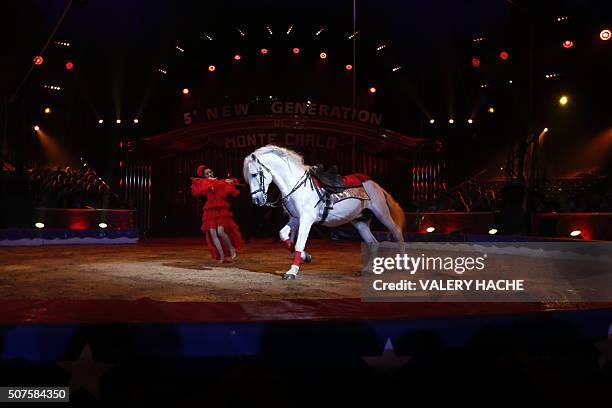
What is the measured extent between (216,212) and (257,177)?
2288 millimetres

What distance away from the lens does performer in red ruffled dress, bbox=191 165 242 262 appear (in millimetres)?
8266

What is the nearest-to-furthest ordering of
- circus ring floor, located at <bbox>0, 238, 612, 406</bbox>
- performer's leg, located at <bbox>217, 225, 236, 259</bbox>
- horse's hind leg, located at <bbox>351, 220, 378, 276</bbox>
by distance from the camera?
circus ring floor, located at <bbox>0, 238, 612, 406</bbox> < horse's hind leg, located at <bbox>351, 220, 378, 276</bbox> < performer's leg, located at <bbox>217, 225, 236, 259</bbox>

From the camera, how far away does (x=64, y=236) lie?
543 inches

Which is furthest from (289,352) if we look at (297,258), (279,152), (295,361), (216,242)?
(216,242)

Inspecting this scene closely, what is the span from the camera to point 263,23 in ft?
60.3

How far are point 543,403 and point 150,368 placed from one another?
6.49 feet

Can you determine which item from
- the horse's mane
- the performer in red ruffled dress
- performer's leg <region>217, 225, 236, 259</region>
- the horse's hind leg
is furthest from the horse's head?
performer's leg <region>217, 225, 236, 259</region>

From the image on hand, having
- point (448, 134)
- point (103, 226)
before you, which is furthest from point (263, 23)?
point (103, 226)

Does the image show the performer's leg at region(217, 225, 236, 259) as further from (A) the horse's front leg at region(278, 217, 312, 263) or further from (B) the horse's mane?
(B) the horse's mane

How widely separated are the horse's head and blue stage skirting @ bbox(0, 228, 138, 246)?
368 inches

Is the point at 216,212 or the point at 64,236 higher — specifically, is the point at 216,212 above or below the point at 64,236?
above

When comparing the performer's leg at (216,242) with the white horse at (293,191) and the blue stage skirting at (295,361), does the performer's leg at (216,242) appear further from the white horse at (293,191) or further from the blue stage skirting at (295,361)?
the blue stage skirting at (295,361)

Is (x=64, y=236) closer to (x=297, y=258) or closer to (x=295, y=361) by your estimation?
(x=297, y=258)

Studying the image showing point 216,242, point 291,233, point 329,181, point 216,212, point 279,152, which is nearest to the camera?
point 279,152
